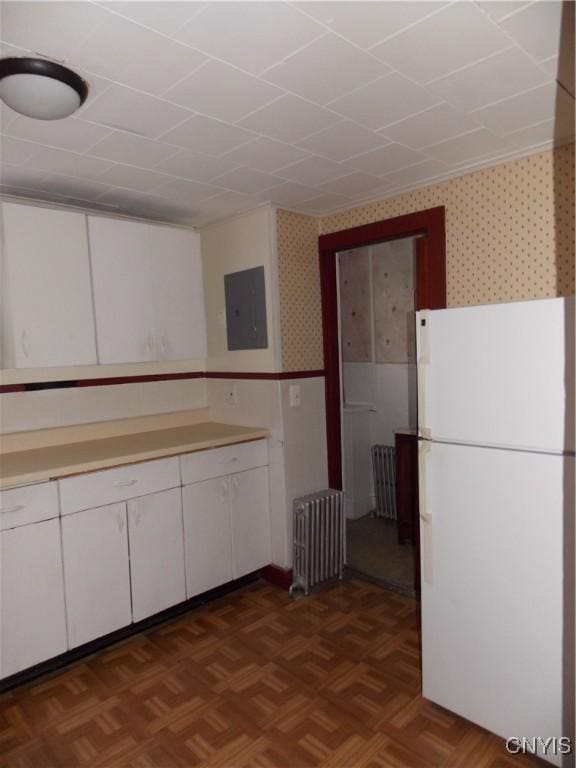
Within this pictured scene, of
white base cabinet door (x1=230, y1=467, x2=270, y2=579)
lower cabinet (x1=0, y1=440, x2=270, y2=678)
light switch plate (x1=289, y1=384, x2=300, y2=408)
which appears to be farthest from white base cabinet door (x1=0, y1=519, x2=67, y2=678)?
light switch plate (x1=289, y1=384, x2=300, y2=408)

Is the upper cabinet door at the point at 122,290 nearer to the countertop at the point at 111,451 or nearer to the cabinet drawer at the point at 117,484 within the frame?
the countertop at the point at 111,451

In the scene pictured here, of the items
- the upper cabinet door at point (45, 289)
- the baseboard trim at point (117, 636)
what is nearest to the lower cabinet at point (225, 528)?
the baseboard trim at point (117, 636)

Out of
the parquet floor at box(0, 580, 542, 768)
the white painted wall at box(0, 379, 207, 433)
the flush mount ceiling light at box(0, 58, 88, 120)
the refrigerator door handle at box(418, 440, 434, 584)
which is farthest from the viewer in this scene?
the white painted wall at box(0, 379, 207, 433)

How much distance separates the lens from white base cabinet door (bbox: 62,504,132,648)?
2.41 metres

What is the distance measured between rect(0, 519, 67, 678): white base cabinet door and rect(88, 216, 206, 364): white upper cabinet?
1.09 metres

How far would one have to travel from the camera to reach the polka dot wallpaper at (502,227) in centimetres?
229

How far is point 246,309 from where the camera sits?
3.26 meters

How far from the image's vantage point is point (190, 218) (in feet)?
11.0

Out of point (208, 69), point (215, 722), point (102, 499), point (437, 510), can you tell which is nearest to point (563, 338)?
→ point (437, 510)

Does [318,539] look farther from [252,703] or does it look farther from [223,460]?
[252,703]

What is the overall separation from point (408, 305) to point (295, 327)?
1.32 meters

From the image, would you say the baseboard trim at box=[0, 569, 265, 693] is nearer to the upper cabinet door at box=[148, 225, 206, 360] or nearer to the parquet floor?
the parquet floor

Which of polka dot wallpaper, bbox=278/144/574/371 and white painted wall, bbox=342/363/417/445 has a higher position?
polka dot wallpaper, bbox=278/144/574/371

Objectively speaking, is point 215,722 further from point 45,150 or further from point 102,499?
point 45,150
